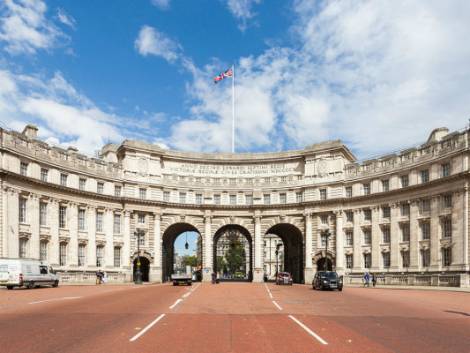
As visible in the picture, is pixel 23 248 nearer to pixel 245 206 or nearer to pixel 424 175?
pixel 245 206

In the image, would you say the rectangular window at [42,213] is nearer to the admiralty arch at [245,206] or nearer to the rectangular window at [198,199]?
the admiralty arch at [245,206]

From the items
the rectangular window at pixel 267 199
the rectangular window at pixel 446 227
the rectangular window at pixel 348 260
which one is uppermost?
the rectangular window at pixel 267 199

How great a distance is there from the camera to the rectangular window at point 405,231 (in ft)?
189

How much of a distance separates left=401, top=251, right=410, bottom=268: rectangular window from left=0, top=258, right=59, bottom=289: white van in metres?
38.7

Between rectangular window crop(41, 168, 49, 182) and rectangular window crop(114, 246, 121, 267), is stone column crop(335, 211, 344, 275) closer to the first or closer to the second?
rectangular window crop(114, 246, 121, 267)

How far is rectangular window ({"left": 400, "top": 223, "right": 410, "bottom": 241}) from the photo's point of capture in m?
57.6

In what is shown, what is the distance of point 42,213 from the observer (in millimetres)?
54812

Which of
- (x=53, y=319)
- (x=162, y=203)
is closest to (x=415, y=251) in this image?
(x=162, y=203)

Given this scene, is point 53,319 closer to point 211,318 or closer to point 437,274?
point 211,318

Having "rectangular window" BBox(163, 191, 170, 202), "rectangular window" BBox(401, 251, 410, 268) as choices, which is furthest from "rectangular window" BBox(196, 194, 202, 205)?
"rectangular window" BBox(401, 251, 410, 268)

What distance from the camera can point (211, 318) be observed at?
1794cm

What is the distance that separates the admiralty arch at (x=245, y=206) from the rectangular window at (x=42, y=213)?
A: 16 cm

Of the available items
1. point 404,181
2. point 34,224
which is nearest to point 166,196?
point 34,224

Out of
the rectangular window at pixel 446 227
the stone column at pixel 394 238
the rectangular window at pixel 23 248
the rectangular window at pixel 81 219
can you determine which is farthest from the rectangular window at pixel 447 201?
the rectangular window at pixel 23 248
